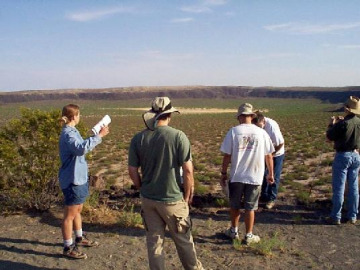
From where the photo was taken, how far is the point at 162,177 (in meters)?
3.41

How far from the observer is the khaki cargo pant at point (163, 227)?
3422 millimetres

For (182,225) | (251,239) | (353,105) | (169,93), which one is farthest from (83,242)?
(169,93)

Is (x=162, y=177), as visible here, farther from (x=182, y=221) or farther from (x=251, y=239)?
(x=251, y=239)

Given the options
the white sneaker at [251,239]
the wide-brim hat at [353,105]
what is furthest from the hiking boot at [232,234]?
the wide-brim hat at [353,105]

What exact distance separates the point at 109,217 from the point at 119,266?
5.11 ft

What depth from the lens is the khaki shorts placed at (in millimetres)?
4562

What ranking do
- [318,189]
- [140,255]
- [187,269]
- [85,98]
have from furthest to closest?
[85,98]
[318,189]
[140,255]
[187,269]

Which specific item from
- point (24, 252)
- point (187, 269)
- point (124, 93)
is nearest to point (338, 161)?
point (187, 269)

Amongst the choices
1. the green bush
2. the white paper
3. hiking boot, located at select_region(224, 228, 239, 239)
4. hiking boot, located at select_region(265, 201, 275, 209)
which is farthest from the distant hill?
the white paper

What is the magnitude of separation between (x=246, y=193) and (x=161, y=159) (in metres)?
1.64

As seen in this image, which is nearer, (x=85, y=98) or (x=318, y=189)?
(x=318, y=189)

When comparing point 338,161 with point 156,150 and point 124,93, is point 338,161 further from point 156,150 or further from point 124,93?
point 124,93

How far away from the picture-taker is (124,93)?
496 ft

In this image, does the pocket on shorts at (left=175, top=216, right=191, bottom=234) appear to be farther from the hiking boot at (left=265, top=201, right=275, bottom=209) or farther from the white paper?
the hiking boot at (left=265, top=201, right=275, bottom=209)
